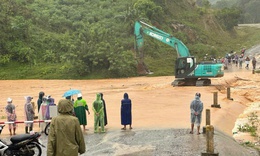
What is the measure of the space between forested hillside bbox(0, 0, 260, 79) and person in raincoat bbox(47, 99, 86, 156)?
3058 cm

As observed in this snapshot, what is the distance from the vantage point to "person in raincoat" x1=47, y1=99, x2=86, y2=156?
6.11m

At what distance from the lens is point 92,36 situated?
3791 cm

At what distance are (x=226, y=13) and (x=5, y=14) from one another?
1567 inches

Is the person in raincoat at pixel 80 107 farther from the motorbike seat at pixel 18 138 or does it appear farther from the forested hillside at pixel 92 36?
the forested hillside at pixel 92 36

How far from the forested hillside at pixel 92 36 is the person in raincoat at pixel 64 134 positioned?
30583mm

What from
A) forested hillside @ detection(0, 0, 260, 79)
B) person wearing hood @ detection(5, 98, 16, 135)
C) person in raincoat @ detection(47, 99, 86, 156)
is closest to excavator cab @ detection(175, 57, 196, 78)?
forested hillside @ detection(0, 0, 260, 79)

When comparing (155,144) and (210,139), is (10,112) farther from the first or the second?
(210,139)

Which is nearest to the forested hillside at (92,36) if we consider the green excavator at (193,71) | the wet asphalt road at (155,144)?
A: the green excavator at (193,71)

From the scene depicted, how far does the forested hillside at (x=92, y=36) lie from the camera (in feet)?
123

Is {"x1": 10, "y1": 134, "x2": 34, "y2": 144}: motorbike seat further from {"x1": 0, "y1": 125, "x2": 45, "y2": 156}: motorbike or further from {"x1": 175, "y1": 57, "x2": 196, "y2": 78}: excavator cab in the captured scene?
{"x1": 175, "y1": 57, "x2": 196, "y2": 78}: excavator cab

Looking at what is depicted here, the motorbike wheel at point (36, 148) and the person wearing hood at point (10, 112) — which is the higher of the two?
the person wearing hood at point (10, 112)

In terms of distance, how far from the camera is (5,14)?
4188 centimetres

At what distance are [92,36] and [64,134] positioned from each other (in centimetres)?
3235

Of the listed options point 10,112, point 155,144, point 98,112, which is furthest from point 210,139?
point 10,112
